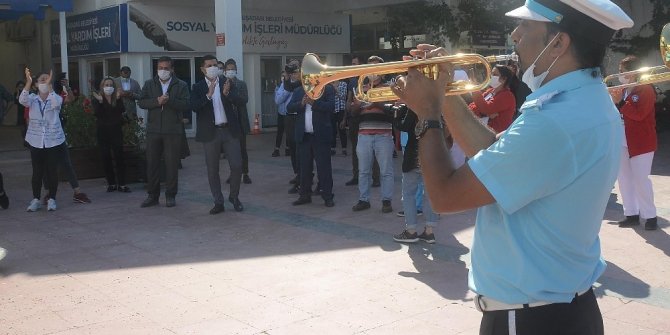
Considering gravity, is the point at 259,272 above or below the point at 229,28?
below

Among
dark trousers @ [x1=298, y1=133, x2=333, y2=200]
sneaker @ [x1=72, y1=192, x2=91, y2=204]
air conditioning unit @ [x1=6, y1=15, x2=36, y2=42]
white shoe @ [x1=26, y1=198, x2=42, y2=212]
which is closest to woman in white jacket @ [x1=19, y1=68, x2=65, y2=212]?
white shoe @ [x1=26, y1=198, x2=42, y2=212]

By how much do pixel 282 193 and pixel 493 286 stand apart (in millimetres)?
8231

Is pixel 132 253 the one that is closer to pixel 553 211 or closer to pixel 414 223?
pixel 414 223

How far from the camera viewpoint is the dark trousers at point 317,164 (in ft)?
29.9

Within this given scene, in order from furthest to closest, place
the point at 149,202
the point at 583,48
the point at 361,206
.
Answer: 1. the point at 149,202
2. the point at 361,206
3. the point at 583,48

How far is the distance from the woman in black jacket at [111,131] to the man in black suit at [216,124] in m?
2.27

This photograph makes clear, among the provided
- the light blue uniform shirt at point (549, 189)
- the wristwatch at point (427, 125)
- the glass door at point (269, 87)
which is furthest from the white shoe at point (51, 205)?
the glass door at point (269, 87)

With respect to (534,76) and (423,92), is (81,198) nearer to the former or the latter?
(423,92)

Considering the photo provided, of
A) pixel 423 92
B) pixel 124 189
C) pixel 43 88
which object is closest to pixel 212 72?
pixel 43 88

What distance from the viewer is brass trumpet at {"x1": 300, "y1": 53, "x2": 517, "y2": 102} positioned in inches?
95.0

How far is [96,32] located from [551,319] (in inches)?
790

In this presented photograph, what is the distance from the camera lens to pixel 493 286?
6.82 ft

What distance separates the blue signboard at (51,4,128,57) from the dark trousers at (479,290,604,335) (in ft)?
58.9

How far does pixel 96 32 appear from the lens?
20.0 meters
